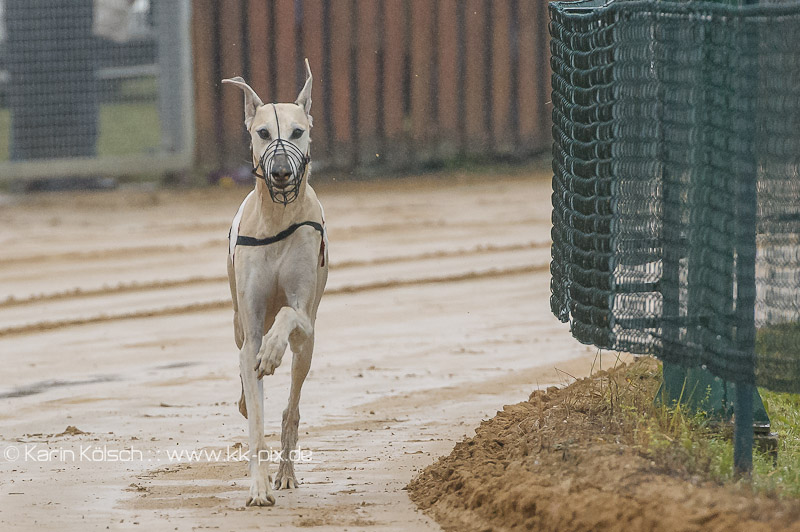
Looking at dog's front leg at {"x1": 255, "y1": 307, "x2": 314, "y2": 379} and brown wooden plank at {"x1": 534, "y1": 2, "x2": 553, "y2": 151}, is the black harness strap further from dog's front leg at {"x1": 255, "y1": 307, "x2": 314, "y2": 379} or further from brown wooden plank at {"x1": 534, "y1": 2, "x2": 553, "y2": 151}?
brown wooden plank at {"x1": 534, "y1": 2, "x2": 553, "y2": 151}

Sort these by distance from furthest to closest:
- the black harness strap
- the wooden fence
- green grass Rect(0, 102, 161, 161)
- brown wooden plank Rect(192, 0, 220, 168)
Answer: the wooden fence → brown wooden plank Rect(192, 0, 220, 168) → green grass Rect(0, 102, 161, 161) → the black harness strap

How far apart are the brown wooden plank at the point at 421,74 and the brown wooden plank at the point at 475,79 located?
1.69 ft

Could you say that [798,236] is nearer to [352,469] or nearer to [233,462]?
[352,469]

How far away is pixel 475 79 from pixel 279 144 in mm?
12721

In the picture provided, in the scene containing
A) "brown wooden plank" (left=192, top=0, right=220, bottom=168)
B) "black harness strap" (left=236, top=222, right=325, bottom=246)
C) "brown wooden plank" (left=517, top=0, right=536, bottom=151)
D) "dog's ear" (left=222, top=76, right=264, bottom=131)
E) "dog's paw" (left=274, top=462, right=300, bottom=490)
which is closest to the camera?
"black harness strap" (left=236, top=222, right=325, bottom=246)

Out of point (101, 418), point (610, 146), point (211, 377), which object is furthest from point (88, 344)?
point (610, 146)

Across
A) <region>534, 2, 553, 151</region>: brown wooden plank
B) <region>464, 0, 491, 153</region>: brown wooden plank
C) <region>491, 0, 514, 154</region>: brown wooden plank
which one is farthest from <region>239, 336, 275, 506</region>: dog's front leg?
<region>534, 2, 553, 151</region>: brown wooden plank

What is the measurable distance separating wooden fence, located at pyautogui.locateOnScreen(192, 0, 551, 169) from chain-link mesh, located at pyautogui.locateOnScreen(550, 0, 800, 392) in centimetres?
1145

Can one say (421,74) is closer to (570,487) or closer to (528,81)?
(528,81)

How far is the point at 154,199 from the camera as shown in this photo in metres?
16.3

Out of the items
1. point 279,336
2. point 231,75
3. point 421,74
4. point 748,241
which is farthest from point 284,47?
point 748,241

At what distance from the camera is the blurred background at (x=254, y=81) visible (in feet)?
53.6

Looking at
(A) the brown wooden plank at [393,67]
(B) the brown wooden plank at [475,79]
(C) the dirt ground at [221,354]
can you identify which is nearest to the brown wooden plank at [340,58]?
(A) the brown wooden plank at [393,67]

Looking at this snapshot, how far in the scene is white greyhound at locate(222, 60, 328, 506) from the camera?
18.8 feet
